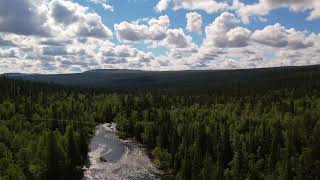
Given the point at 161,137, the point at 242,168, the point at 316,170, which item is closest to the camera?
the point at 316,170

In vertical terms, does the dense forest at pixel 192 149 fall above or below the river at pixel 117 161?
above

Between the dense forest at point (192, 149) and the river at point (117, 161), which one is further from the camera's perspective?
the river at point (117, 161)

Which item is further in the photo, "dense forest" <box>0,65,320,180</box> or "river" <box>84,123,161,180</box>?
"river" <box>84,123,161,180</box>

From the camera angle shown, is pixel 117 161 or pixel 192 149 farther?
pixel 117 161

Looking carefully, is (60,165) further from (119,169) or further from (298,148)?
(298,148)

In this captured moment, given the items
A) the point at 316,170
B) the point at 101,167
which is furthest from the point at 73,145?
the point at 316,170

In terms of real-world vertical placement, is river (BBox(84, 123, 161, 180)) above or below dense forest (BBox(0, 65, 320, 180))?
below

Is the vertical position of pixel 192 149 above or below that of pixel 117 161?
above

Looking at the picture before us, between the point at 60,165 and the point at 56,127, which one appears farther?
the point at 56,127
